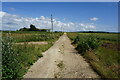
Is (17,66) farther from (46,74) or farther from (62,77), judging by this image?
(62,77)

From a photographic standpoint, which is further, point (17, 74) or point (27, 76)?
point (27, 76)

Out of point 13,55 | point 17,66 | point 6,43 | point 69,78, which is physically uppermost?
point 6,43

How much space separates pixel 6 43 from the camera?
335 inches

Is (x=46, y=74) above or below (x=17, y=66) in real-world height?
below

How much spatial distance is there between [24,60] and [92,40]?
9.90m

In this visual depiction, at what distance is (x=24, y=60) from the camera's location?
37.0ft

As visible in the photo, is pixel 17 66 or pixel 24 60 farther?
pixel 24 60

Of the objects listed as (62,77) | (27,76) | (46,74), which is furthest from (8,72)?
(62,77)

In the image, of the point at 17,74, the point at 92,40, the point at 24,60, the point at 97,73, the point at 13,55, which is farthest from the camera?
the point at 92,40

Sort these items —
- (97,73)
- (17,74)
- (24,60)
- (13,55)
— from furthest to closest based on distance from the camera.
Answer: (24,60)
(97,73)
(13,55)
(17,74)

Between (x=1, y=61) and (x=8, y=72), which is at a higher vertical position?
(x=1, y=61)

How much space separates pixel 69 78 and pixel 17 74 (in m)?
2.53

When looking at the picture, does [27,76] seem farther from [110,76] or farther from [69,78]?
[110,76]

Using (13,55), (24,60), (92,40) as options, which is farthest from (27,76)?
(92,40)
